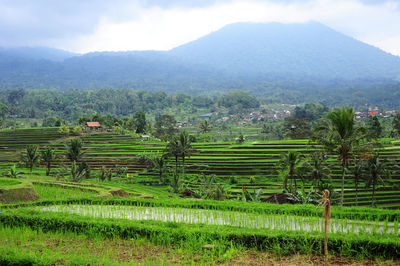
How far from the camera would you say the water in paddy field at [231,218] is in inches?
302

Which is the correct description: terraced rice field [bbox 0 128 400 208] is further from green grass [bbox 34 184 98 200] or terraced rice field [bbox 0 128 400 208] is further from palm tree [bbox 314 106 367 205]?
green grass [bbox 34 184 98 200]

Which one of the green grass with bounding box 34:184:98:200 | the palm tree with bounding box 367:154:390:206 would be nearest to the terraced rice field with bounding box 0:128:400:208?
the palm tree with bounding box 367:154:390:206

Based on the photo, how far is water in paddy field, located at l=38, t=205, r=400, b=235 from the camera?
25.2 ft

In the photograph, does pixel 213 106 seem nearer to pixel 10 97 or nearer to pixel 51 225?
pixel 10 97

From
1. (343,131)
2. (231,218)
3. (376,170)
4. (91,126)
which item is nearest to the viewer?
(231,218)

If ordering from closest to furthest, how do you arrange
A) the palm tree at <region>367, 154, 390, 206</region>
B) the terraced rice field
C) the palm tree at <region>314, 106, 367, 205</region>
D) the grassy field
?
the grassy field < the palm tree at <region>314, 106, 367, 205</region> < the palm tree at <region>367, 154, 390, 206</region> < the terraced rice field

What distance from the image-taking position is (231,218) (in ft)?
28.5

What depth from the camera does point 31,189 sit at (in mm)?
12664

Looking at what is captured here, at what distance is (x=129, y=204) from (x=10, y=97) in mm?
149167

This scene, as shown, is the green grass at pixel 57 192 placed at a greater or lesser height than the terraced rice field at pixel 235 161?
greater

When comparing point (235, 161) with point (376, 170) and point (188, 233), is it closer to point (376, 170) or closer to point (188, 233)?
point (376, 170)

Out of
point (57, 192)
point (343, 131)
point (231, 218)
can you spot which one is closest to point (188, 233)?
point (231, 218)

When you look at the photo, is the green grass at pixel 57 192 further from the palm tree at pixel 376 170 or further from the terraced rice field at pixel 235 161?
the palm tree at pixel 376 170

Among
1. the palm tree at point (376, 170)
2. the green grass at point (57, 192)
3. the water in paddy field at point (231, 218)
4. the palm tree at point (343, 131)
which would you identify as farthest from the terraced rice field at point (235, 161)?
the water in paddy field at point (231, 218)
